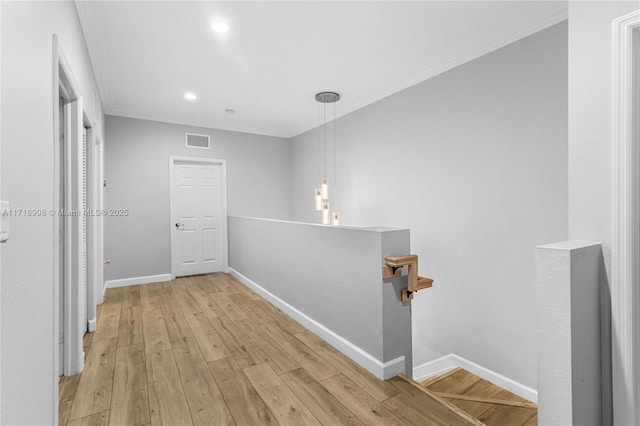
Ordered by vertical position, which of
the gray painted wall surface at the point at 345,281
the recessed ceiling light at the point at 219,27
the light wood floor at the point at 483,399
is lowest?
the light wood floor at the point at 483,399

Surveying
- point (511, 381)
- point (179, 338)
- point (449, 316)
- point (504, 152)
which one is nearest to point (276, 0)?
point (504, 152)

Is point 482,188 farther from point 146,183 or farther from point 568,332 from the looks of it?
point 146,183

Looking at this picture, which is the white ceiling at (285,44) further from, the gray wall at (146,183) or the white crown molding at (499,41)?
the gray wall at (146,183)

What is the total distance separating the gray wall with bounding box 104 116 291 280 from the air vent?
7cm

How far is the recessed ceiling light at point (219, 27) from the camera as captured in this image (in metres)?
2.59

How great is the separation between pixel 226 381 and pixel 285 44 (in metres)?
2.81

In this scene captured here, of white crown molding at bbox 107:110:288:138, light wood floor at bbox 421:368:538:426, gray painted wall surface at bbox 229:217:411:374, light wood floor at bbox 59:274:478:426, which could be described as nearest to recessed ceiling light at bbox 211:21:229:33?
gray painted wall surface at bbox 229:217:411:374

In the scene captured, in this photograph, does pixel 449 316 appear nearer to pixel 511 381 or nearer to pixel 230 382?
pixel 511 381

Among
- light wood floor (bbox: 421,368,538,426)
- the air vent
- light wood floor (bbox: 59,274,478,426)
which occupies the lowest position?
light wood floor (bbox: 421,368,538,426)

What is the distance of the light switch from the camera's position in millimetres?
916

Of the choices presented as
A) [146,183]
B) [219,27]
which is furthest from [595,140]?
[146,183]

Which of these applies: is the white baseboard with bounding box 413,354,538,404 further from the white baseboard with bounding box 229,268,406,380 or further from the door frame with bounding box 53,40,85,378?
the door frame with bounding box 53,40,85,378

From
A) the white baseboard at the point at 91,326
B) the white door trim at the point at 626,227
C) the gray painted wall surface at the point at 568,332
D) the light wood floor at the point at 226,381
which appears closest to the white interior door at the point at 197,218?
the light wood floor at the point at 226,381

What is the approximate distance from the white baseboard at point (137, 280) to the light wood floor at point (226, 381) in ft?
4.93
